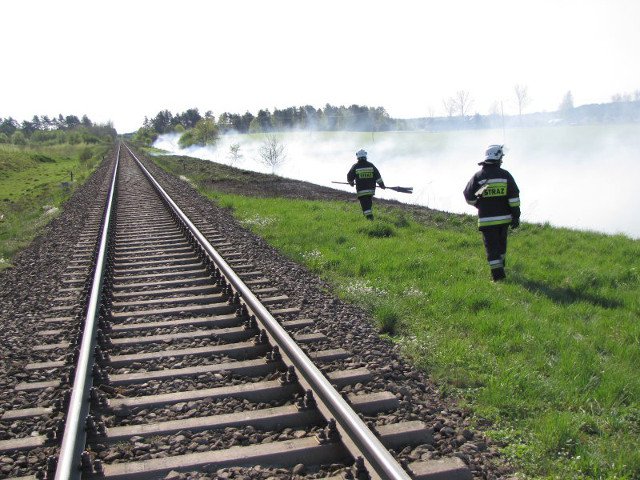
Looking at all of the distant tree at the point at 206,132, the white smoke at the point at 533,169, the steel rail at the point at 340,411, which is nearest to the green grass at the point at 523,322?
the steel rail at the point at 340,411

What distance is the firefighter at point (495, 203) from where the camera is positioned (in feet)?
25.8

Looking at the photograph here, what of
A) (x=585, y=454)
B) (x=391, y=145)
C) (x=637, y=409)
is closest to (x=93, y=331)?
(x=585, y=454)

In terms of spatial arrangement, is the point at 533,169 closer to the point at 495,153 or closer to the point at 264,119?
the point at 495,153

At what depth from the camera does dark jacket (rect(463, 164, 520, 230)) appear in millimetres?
7855

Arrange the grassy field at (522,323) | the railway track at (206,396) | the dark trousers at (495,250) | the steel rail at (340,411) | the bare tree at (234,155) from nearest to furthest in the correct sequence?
1. the steel rail at (340,411)
2. the railway track at (206,396)
3. the grassy field at (522,323)
4. the dark trousers at (495,250)
5. the bare tree at (234,155)

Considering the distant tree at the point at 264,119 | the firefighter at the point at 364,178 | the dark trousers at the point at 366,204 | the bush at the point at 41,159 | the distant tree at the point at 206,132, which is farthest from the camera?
the distant tree at the point at 264,119

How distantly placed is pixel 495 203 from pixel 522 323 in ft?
8.36

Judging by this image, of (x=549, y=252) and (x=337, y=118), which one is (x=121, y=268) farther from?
(x=337, y=118)

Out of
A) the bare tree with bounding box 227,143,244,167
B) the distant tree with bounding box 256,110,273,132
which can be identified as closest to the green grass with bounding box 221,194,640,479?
the bare tree with bounding box 227,143,244,167

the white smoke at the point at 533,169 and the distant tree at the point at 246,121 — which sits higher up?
the distant tree at the point at 246,121

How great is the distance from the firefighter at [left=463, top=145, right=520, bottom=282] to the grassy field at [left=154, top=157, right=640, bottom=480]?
410 mm

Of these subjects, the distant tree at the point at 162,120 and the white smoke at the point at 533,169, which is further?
the distant tree at the point at 162,120

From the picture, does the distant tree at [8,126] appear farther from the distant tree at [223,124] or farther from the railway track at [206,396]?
the railway track at [206,396]

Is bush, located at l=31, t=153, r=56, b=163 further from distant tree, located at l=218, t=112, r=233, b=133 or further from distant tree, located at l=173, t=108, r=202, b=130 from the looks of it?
distant tree, located at l=173, t=108, r=202, b=130
